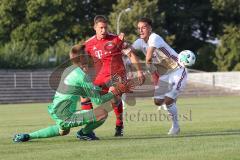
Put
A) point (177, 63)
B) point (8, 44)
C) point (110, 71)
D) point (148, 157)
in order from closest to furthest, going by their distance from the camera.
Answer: point (148, 157) < point (110, 71) < point (177, 63) < point (8, 44)

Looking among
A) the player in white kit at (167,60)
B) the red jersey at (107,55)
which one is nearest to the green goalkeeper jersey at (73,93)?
the red jersey at (107,55)

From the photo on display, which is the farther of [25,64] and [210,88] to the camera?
[25,64]

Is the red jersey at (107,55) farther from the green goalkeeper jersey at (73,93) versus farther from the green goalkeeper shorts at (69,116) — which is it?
the green goalkeeper shorts at (69,116)

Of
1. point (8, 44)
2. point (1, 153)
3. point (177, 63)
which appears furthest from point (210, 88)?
point (1, 153)

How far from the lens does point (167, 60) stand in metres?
15.5

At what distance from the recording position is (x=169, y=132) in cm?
1452

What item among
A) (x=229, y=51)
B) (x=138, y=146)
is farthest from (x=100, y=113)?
(x=229, y=51)

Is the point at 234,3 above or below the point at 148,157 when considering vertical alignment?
above

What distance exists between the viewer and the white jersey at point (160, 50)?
14898mm

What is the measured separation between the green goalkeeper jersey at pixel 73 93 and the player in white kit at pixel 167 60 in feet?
7.50

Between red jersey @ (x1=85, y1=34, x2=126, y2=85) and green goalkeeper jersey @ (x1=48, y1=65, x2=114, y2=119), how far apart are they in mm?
1297

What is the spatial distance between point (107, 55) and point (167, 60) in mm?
1747

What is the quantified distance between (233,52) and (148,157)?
5240 centimetres

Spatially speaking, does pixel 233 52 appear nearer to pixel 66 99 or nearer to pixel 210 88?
pixel 210 88
